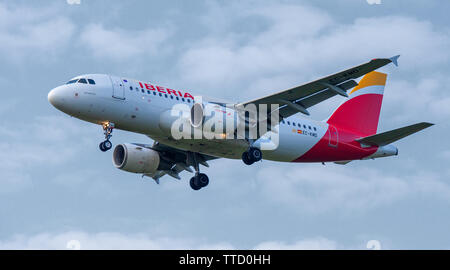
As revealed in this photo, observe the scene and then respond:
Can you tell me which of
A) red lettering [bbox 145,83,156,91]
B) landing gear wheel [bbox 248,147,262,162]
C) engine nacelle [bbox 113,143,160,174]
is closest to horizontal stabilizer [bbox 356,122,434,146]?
landing gear wheel [bbox 248,147,262,162]

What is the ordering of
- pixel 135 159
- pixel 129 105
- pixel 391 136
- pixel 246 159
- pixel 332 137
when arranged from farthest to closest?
pixel 135 159
pixel 332 137
pixel 391 136
pixel 246 159
pixel 129 105

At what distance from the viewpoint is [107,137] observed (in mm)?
39812

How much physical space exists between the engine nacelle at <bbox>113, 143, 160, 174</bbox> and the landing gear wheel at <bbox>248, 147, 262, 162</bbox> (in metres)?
6.53

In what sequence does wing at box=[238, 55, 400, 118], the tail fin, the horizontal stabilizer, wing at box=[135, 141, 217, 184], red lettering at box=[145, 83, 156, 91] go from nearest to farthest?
1. wing at box=[238, 55, 400, 118]
2. red lettering at box=[145, 83, 156, 91]
3. the horizontal stabilizer
4. wing at box=[135, 141, 217, 184]
5. the tail fin

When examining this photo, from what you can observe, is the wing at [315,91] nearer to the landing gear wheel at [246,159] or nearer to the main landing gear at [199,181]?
the landing gear wheel at [246,159]

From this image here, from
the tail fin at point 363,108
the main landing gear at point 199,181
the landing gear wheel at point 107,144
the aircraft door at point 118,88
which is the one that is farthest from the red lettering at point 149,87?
the tail fin at point 363,108

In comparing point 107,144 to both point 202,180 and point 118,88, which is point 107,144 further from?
point 202,180

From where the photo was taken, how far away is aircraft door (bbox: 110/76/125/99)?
39778 mm

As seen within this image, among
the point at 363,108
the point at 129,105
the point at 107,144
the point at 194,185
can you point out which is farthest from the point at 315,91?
the point at 107,144

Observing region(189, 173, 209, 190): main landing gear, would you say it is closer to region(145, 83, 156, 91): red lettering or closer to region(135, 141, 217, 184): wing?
region(135, 141, 217, 184): wing

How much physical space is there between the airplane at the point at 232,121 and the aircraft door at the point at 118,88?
0.05 m

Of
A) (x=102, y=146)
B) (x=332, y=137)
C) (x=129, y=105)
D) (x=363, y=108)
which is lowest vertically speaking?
(x=102, y=146)

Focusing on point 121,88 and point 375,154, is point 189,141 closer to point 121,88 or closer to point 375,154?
point 121,88

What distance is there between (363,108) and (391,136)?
4.52 meters
